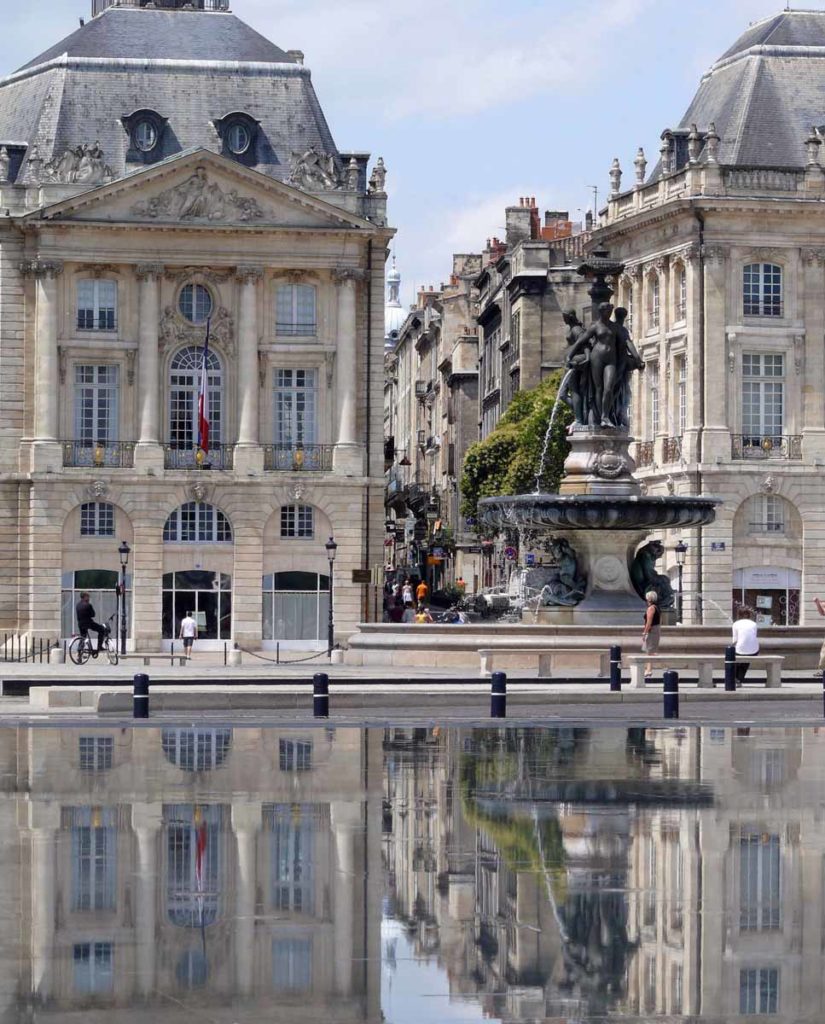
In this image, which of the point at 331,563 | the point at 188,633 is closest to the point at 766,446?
the point at 331,563

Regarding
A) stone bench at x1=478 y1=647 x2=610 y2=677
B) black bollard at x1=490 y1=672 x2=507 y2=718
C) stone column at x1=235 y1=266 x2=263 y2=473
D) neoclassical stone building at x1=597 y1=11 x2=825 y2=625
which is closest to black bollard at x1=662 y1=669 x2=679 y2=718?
black bollard at x1=490 y1=672 x2=507 y2=718

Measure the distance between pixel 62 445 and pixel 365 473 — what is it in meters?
9.08

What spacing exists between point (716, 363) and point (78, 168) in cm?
2015

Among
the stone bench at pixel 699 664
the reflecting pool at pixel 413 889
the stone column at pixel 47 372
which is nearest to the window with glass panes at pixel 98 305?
the stone column at pixel 47 372

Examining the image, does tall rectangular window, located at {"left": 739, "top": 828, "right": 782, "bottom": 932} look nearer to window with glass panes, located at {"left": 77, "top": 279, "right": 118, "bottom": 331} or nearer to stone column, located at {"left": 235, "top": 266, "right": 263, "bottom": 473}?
stone column, located at {"left": 235, "top": 266, "right": 263, "bottom": 473}

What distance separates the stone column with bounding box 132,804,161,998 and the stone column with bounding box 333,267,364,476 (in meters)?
50.9

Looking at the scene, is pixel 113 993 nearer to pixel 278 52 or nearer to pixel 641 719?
pixel 641 719

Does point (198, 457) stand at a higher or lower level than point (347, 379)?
lower

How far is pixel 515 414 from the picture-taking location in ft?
307

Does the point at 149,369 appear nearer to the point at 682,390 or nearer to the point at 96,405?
the point at 96,405

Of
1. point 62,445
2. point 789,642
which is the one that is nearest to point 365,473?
point 62,445

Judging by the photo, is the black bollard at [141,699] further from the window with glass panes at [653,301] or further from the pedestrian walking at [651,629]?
the window with glass panes at [653,301]

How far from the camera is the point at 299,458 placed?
72.6 m

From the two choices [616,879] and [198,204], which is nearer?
[616,879]
